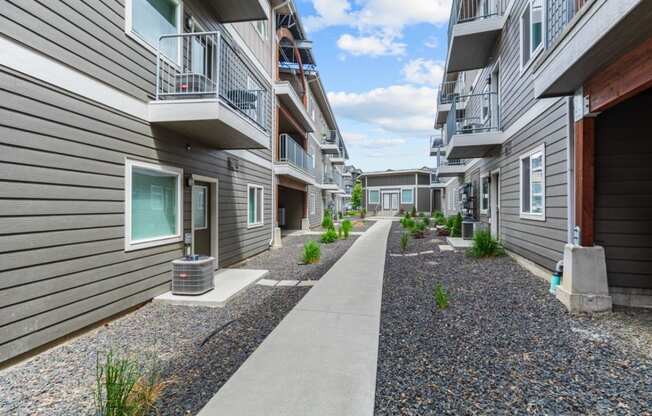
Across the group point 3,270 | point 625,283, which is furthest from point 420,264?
point 3,270

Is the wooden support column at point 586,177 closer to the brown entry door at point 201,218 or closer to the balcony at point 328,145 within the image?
the brown entry door at point 201,218

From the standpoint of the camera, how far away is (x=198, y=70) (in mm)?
6371

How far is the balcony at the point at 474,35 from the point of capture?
8.71m

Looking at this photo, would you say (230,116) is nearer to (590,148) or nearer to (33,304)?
(33,304)

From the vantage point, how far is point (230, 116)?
5324mm

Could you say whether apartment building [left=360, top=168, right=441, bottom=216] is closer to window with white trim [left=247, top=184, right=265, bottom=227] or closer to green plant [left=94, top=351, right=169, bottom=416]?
window with white trim [left=247, top=184, right=265, bottom=227]

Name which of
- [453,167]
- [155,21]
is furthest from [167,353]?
[453,167]

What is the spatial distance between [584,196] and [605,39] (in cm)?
191

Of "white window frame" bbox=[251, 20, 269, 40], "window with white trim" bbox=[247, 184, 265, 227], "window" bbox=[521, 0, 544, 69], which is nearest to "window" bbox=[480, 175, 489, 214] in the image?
"window" bbox=[521, 0, 544, 69]

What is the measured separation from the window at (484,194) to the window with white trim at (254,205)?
732cm

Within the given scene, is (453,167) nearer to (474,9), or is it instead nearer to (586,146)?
(474,9)

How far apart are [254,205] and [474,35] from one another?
25.1 ft

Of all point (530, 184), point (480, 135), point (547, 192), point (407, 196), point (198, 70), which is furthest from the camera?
point (407, 196)

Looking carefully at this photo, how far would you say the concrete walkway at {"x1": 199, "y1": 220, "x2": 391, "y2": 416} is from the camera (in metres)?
2.40
